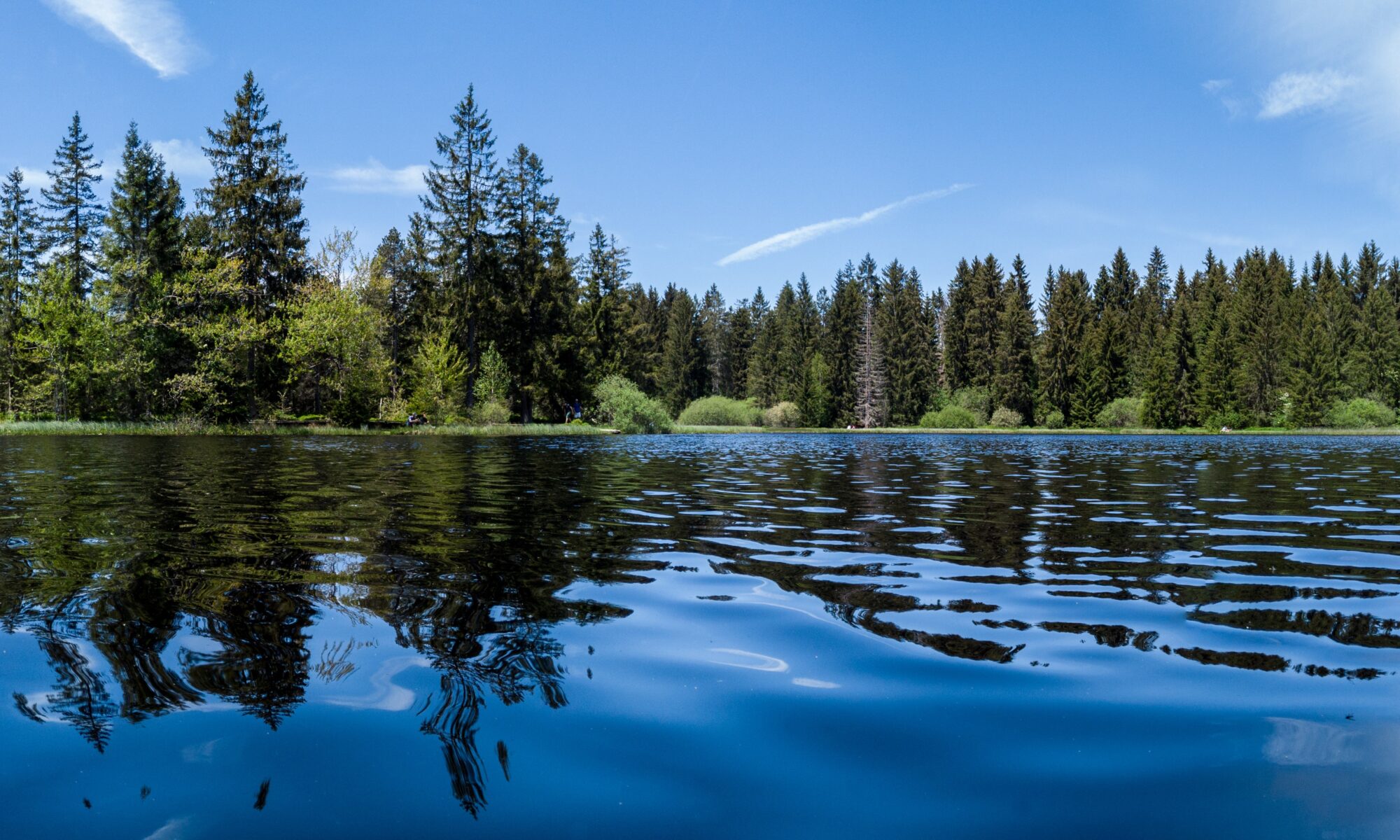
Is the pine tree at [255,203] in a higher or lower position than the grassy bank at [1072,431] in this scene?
higher

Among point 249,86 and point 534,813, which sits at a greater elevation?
point 249,86

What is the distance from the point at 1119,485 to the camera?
15.4 metres

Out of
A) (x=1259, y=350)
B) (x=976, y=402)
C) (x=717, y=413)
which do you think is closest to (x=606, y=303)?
(x=717, y=413)

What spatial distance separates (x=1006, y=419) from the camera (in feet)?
271

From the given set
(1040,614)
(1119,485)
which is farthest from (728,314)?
(1040,614)

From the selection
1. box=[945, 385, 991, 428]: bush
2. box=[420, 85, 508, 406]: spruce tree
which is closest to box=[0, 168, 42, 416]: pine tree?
box=[420, 85, 508, 406]: spruce tree

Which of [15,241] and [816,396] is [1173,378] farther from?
[15,241]

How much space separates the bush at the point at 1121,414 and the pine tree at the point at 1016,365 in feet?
23.3

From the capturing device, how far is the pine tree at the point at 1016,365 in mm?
85375

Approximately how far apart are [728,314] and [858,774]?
123 m

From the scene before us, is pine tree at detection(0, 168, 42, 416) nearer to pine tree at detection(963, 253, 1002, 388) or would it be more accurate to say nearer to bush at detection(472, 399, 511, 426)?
bush at detection(472, 399, 511, 426)

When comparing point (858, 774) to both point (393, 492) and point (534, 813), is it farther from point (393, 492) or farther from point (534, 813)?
point (393, 492)

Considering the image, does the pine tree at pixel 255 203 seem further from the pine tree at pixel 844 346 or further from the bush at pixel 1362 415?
the bush at pixel 1362 415

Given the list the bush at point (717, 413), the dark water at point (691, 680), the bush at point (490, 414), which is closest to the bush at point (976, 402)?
the bush at point (717, 413)
